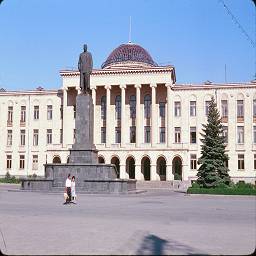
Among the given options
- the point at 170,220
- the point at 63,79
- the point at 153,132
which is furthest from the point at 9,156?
the point at 170,220

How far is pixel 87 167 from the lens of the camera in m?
29.9

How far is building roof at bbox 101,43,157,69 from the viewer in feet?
221

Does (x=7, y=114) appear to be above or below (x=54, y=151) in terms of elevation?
above

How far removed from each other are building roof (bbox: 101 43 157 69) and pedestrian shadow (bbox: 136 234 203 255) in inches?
2274

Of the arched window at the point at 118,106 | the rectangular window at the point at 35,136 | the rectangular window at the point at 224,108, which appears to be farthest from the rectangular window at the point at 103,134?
the rectangular window at the point at 224,108

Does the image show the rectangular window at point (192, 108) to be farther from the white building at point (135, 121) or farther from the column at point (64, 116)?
the column at point (64, 116)

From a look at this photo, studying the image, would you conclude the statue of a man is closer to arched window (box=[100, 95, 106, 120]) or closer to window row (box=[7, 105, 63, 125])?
arched window (box=[100, 95, 106, 120])

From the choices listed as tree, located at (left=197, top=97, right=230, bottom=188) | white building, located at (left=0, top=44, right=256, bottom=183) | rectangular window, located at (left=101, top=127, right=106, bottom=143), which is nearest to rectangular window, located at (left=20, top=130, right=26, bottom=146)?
white building, located at (left=0, top=44, right=256, bottom=183)

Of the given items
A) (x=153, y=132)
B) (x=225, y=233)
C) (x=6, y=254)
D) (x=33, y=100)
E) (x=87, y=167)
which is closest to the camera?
(x=6, y=254)

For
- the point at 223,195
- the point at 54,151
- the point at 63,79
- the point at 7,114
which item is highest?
the point at 63,79

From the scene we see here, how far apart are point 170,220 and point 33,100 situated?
189 ft

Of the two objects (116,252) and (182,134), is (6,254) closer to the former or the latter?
(116,252)

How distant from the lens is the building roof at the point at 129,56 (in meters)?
67.4

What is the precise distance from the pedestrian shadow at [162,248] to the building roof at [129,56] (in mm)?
57757
